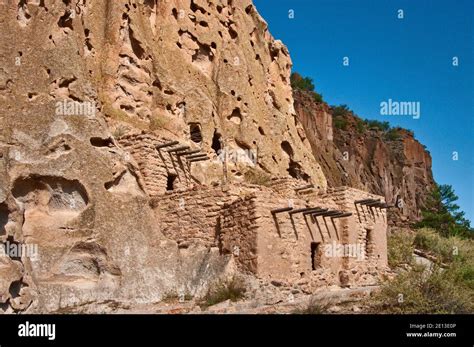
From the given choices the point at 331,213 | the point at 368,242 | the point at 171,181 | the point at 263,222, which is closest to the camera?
the point at 263,222

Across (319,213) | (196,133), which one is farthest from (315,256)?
(196,133)

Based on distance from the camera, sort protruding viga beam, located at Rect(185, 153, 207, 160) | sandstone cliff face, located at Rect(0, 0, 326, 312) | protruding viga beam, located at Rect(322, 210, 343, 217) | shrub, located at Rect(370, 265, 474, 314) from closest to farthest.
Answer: shrub, located at Rect(370, 265, 474, 314)
sandstone cliff face, located at Rect(0, 0, 326, 312)
protruding viga beam, located at Rect(322, 210, 343, 217)
protruding viga beam, located at Rect(185, 153, 207, 160)

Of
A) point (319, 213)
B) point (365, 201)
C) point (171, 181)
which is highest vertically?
point (171, 181)

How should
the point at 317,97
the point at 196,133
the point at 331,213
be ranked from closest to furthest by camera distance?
1. the point at 331,213
2. the point at 196,133
3. the point at 317,97

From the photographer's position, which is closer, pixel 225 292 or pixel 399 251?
pixel 225 292

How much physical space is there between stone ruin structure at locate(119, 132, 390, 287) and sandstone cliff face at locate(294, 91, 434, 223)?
59.9 feet

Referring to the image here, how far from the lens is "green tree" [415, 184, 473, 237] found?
35281mm

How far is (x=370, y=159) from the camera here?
167ft

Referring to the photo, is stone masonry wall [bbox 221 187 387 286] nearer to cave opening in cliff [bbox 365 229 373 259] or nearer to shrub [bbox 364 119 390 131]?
cave opening in cliff [bbox 365 229 373 259]

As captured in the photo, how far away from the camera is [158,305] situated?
13.4m

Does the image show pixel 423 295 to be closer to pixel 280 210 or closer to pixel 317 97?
pixel 280 210

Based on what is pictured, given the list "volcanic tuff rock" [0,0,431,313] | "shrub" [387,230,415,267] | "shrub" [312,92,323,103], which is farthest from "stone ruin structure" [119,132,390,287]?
"shrub" [312,92,323,103]

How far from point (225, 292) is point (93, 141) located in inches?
185
